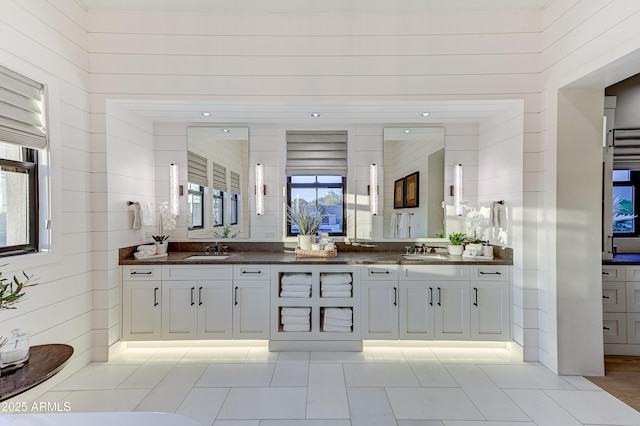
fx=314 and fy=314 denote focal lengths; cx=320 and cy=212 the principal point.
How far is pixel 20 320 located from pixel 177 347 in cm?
144

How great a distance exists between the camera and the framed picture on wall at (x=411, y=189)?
4.00 meters

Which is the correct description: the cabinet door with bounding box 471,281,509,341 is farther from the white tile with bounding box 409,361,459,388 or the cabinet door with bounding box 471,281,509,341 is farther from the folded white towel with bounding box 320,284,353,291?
the folded white towel with bounding box 320,284,353,291

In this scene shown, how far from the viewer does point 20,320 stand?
2387 mm

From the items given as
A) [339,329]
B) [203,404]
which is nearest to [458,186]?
[339,329]

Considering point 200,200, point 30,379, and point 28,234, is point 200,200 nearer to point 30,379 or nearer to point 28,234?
point 28,234

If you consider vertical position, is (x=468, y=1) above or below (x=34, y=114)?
above

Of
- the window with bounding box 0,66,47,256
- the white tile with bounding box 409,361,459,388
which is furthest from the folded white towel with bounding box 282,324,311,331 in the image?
the window with bounding box 0,66,47,256

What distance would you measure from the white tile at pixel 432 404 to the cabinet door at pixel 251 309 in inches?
55.7

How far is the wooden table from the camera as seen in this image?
1468 millimetres

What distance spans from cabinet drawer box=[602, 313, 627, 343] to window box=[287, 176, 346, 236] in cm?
291

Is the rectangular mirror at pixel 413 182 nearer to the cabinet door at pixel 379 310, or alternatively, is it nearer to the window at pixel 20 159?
the cabinet door at pixel 379 310

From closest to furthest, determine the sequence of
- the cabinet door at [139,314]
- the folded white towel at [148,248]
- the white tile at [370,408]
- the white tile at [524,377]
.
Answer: the white tile at [370,408]
the white tile at [524,377]
the cabinet door at [139,314]
the folded white towel at [148,248]

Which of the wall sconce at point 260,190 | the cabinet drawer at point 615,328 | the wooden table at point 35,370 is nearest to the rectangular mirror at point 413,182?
the wall sconce at point 260,190

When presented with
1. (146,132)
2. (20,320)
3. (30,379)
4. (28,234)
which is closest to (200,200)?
(146,132)
